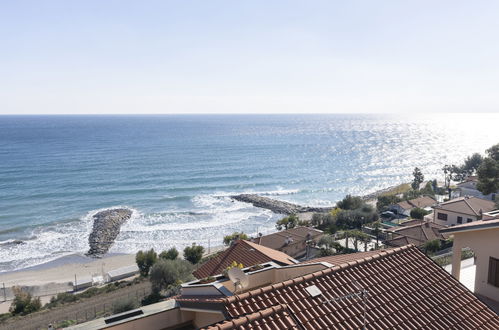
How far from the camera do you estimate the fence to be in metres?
19.7

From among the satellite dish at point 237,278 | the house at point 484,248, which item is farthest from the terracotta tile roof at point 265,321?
the house at point 484,248

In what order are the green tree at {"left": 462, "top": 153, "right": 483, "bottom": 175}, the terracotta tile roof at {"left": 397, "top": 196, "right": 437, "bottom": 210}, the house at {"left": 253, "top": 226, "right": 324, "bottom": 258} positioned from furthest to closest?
the green tree at {"left": 462, "top": 153, "right": 483, "bottom": 175} < the terracotta tile roof at {"left": 397, "top": 196, "right": 437, "bottom": 210} < the house at {"left": 253, "top": 226, "right": 324, "bottom": 258}

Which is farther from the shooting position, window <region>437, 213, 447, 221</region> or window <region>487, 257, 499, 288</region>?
window <region>437, 213, 447, 221</region>

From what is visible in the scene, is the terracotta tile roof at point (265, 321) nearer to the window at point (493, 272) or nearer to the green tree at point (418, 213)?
the window at point (493, 272)

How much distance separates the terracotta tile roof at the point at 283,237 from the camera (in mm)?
26911

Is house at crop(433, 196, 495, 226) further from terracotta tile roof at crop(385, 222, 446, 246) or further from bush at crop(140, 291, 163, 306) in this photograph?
bush at crop(140, 291, 163, 306)

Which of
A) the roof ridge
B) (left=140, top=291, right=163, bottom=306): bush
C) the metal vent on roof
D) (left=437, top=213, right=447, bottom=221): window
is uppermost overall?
the roof ridge

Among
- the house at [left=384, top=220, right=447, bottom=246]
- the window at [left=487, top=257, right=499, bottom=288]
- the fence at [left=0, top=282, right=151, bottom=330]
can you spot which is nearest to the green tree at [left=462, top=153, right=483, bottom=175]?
the house at [left=384, top=220, right=447, bottom=246]

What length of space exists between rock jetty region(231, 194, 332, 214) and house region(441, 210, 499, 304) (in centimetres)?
3848

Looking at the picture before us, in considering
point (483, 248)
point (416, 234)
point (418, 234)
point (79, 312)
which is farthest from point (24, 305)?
point (418, 234)

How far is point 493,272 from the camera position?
8859 mm

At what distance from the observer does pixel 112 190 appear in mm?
56688

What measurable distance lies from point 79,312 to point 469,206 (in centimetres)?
2958

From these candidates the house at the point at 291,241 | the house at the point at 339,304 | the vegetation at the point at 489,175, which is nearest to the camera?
the house at the point at 339,304
